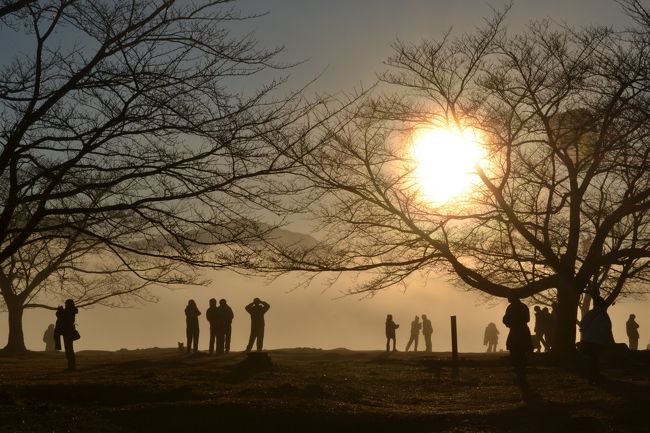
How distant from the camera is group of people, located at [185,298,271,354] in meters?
31.2

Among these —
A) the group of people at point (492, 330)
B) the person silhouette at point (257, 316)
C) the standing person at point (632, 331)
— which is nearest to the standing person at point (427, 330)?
the group of people at point (492, 330)

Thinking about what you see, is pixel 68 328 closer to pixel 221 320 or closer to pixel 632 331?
pixel 221 320

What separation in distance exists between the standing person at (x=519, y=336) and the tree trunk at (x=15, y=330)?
1172 inches

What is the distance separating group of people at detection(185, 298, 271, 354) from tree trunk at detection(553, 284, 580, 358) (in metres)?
9.76

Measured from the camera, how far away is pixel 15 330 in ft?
147

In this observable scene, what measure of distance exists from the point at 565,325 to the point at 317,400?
41.4ft

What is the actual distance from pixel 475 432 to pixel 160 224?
5788 mm

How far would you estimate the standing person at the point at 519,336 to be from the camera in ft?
67.1

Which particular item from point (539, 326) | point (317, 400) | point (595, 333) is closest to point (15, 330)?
point (539, 326)

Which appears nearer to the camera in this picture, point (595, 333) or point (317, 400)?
point (317, 400)

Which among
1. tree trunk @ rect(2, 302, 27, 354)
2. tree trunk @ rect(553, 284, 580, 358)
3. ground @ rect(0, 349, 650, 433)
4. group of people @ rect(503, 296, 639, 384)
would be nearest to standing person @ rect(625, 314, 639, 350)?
tree trunk @ rect(553, 284, 580, 358)

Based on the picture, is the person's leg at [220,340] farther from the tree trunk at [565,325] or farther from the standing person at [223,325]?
the tree trunk at [565,325]

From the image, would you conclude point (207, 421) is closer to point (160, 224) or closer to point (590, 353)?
point (160, 224)

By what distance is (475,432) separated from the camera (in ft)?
46.3
